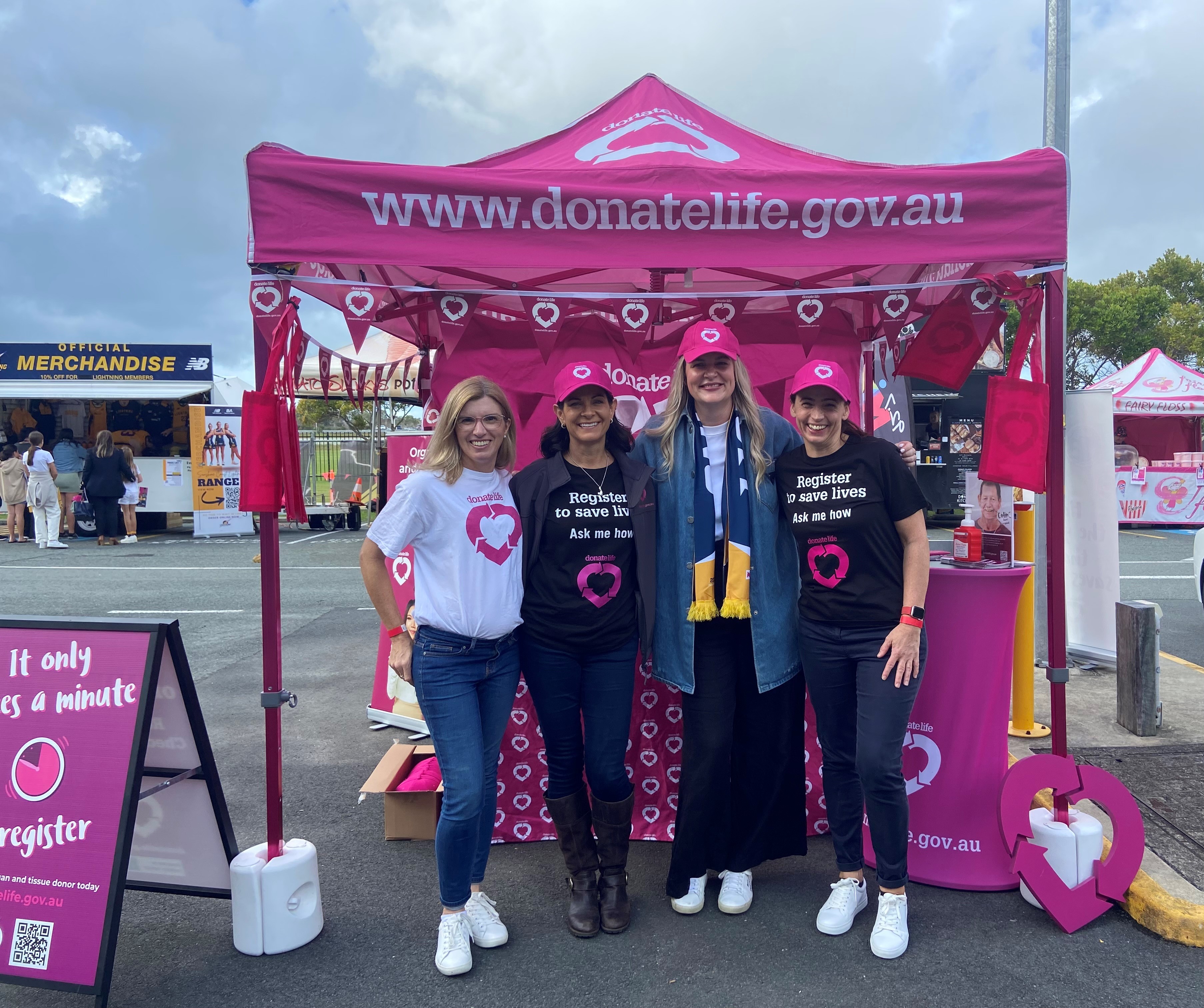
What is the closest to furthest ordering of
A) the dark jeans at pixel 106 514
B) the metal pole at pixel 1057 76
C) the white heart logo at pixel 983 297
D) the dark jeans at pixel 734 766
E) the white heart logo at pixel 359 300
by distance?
the dark jeans at pixel 734 766 → the white heart logo at pixel 983 297 → the white heart logo at pixel 359 300 → the metal pole at pixel 1057 76 → the dark jeans at pixel 106 514

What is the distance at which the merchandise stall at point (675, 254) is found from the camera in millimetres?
2721

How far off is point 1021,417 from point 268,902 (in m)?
2.99

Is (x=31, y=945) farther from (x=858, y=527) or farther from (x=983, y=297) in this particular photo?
(x=983, y=297)

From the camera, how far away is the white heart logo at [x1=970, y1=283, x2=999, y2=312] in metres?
3.22

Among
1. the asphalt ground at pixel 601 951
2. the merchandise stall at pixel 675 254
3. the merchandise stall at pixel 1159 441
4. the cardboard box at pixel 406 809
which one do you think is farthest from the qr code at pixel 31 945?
the merchandise stall at pixel 1159 441

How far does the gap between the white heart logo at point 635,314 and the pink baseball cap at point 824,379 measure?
1.19 m

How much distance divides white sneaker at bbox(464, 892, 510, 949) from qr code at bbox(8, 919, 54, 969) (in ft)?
3.80

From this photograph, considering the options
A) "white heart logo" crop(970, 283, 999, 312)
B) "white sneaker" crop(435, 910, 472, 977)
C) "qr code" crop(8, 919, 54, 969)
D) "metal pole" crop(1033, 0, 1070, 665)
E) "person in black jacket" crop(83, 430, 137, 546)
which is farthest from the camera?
"person in black jacket" crop(83, 430, 137, 546)

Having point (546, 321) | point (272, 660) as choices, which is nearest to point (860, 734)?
point (272, 660)

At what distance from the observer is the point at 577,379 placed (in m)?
2.65

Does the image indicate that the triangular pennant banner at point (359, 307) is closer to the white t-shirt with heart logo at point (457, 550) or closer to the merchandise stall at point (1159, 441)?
the white t-shirt with heart logo at point (457, 550)

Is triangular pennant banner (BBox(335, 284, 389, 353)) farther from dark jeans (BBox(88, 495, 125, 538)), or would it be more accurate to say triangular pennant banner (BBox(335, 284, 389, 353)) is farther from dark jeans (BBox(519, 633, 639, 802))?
dark jeans (BBox(88, 495, 125, 538))

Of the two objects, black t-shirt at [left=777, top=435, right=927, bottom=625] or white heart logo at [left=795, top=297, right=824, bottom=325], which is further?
white heart logo at [left=795, top=297, right=824, bottom=325]

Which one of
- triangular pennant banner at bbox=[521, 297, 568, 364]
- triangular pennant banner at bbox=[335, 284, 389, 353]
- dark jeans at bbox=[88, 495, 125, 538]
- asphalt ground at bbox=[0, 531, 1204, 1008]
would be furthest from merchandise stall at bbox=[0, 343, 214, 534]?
triangular pennant banner at bbox=[521, 297, 568, 364]
